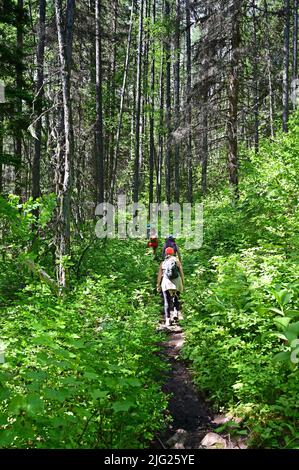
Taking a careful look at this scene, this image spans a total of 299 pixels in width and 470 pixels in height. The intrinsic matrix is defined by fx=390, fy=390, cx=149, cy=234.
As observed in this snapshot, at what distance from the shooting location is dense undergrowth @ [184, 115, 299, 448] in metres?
4.01

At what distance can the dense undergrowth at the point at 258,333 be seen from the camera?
401cm

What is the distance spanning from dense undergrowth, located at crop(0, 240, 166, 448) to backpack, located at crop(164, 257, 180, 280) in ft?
5.72

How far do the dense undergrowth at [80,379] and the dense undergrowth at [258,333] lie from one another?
818 mm

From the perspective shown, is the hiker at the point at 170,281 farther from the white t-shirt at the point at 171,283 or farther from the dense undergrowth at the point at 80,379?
the dense undergrowth at the point at 80,379

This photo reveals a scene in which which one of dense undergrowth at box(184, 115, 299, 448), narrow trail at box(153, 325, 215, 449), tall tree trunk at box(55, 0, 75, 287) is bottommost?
narrow trail at box(153, 325, 215, 449)

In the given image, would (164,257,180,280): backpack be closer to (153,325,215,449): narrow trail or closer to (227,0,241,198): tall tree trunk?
(153,325,215,449): narrow trail

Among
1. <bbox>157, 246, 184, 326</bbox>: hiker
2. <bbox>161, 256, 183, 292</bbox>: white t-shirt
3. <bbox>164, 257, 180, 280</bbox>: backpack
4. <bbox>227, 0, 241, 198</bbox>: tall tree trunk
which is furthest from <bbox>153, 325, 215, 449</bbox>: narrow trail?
<bbox>227, 0, 241, 198</bbox>: tall tree trunk

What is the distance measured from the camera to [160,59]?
23.4m

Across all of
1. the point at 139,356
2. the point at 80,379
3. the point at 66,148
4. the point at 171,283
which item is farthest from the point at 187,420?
the point at 66,148

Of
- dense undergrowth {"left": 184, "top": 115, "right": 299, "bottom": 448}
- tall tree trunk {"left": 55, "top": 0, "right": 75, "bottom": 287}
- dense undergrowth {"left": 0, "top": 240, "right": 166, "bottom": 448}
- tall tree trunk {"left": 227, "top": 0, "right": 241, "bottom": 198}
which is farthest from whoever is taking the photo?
tall tree trunk {"left": 227, "top": 0, "right": 241, "bottom": 198}

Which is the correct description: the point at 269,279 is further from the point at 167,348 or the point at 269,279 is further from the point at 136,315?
the point at 167,348

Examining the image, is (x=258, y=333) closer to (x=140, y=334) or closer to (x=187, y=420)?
(x=187, y=420)

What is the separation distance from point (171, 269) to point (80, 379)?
462cm
